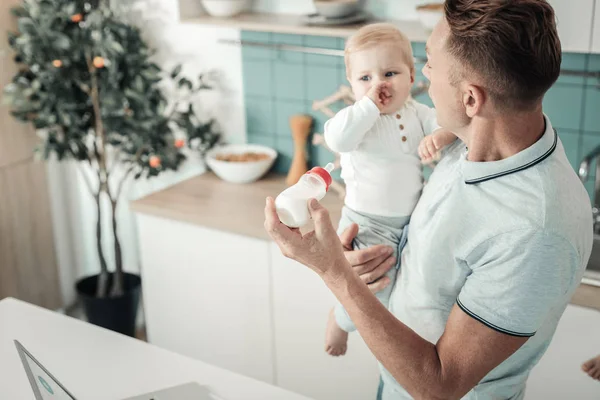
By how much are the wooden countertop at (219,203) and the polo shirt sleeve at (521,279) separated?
52.1 inches

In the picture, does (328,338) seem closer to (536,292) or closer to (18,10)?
(536,292)

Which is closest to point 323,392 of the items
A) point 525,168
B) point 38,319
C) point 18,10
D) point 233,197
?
point 233,197

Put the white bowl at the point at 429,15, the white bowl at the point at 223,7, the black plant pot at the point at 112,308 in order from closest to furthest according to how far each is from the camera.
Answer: the white bowl at the point at 429,15 < the white bowl at the point at 223,7 < the black plant pot at the point at 112,308

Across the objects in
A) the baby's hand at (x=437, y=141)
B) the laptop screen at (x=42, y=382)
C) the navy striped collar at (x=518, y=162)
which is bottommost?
the laptop screen at (x=42, y=382)

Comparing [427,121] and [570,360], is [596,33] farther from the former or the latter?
[570,360]

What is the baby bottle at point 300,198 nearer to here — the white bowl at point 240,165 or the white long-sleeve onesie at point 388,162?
the white long-sleeve onesie at point 388,162

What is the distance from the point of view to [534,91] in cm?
120

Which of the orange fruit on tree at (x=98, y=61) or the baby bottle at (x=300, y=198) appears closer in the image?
the baby bottle at (x=300, y=198)

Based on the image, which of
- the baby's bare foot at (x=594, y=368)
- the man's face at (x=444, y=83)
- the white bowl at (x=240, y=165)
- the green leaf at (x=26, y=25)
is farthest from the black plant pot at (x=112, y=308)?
the man's face at (x=444, y=83)

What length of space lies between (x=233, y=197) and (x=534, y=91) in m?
1.83

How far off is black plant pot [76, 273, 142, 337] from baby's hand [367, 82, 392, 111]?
200cm

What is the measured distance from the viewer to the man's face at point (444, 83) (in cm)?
124

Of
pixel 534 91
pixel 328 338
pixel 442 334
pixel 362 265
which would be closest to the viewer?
pixel 534 91

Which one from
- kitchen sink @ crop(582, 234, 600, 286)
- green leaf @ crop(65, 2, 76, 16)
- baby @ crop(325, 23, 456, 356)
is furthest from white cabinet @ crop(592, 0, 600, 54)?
green leaf @ crop(65, 2, 76, 16)
